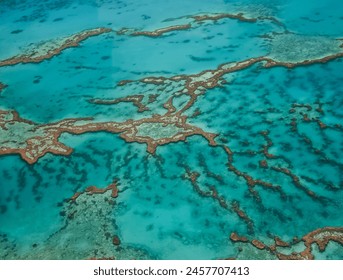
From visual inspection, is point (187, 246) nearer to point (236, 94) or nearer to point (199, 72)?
point (236, 94)

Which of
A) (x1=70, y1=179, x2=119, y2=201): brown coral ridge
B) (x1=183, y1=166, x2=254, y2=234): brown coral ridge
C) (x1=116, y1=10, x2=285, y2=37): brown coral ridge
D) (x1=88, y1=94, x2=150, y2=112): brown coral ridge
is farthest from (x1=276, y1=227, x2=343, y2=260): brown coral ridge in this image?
(x1=116, y1=10, x2=285, y2=37): brown coral ridge

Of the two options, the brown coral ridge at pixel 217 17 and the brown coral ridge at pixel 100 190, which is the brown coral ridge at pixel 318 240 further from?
the brown coral ridge at pixel 217 17

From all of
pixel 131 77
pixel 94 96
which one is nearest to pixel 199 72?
pixel 131 77

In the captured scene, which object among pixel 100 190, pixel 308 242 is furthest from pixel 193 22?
pixel 308 242

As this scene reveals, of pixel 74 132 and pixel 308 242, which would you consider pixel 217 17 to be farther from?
pixel 308 242

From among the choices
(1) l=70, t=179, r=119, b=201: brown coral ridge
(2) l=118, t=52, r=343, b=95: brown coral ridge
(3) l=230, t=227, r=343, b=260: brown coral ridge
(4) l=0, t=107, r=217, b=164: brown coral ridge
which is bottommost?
(3) l=230, t=227, r=343, b=260: brown coral ridge

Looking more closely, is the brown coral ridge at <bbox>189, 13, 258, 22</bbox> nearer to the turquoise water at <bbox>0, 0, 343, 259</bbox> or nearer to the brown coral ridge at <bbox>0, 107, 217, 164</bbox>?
the turquoise water at <bbox>0, 0, 343, 259</bbox>

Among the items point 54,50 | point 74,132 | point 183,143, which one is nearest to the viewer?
point 183,143
